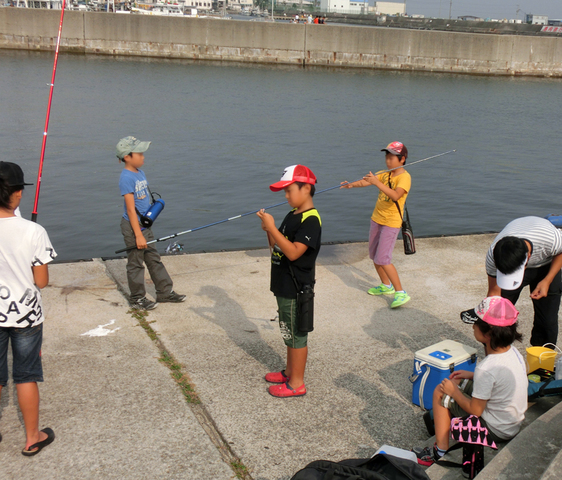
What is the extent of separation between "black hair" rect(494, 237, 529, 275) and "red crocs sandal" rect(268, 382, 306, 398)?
5.19ft

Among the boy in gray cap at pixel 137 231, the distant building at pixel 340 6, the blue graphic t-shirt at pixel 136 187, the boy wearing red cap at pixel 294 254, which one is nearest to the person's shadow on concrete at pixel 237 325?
the boy in gray cap at pixel 137 231

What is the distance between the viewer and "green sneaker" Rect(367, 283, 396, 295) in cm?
591

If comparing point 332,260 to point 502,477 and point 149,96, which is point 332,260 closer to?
A: point 502,477

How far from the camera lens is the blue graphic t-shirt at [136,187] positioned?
5008mm

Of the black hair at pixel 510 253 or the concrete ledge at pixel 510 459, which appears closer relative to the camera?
the concrete ledge at pixel 510 459

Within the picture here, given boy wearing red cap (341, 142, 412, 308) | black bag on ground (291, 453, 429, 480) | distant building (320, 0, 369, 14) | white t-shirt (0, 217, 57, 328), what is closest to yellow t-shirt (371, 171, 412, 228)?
boy wearing red cap (341, 142, 412, 308)

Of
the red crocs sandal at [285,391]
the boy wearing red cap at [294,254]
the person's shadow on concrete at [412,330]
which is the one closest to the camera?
the boy wearing red cap at [294,254]

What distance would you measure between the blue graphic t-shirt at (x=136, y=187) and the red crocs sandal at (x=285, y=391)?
85.5 inches

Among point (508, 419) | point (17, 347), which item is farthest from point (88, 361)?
point (508, 419)

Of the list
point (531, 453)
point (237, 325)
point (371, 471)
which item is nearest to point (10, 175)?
point (371, 471)

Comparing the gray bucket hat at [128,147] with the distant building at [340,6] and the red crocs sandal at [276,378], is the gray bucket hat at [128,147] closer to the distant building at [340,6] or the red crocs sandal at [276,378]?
the red crocs sandal at [276,378]

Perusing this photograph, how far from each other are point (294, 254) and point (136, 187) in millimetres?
2095

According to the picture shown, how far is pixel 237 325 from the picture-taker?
5105mm

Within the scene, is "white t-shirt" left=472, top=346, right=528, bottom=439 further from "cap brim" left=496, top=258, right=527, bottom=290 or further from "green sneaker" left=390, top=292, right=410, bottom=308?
"green sneaker" left=390, top=292, right=410, bottom=308
